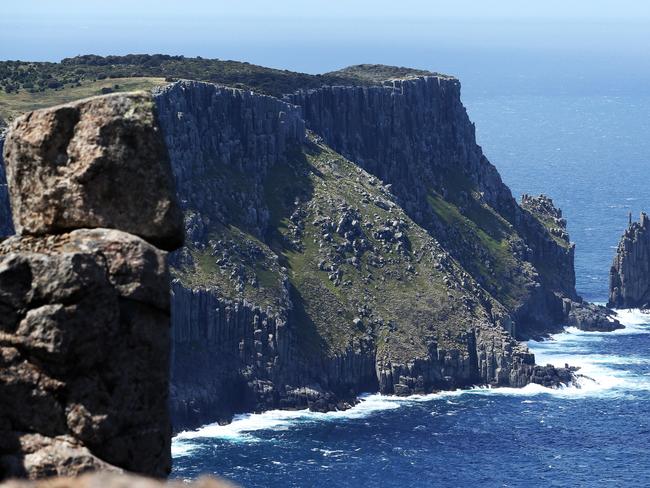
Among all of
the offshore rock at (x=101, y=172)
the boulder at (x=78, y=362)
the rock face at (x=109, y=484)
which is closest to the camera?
the rock face at (x=109, y=484)

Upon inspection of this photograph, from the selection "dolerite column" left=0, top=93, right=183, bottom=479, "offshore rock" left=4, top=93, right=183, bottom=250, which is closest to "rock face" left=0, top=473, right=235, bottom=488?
"dolerite column" left=0, top=93, right=183, bottom=479

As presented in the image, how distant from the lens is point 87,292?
100 ft

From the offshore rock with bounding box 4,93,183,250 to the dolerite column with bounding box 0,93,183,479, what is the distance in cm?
2

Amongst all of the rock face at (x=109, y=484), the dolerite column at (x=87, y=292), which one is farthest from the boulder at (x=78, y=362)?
the rock face at (x=109, y=484)

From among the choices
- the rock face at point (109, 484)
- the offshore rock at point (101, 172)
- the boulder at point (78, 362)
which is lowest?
the rock face at point (109, 484)

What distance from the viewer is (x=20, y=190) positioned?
34062 millimetres

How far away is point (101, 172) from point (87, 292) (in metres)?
3.65

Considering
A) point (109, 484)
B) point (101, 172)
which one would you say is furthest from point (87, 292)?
point (109, 484)

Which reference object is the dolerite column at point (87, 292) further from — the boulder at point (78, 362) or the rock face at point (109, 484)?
the rock face at point (109, 484)

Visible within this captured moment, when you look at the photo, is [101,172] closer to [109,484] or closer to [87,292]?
[87,292]

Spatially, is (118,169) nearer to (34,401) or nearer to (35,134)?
(35,134)

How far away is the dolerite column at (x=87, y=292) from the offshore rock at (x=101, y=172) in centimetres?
2

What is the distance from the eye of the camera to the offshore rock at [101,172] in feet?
109

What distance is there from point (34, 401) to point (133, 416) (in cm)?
193
